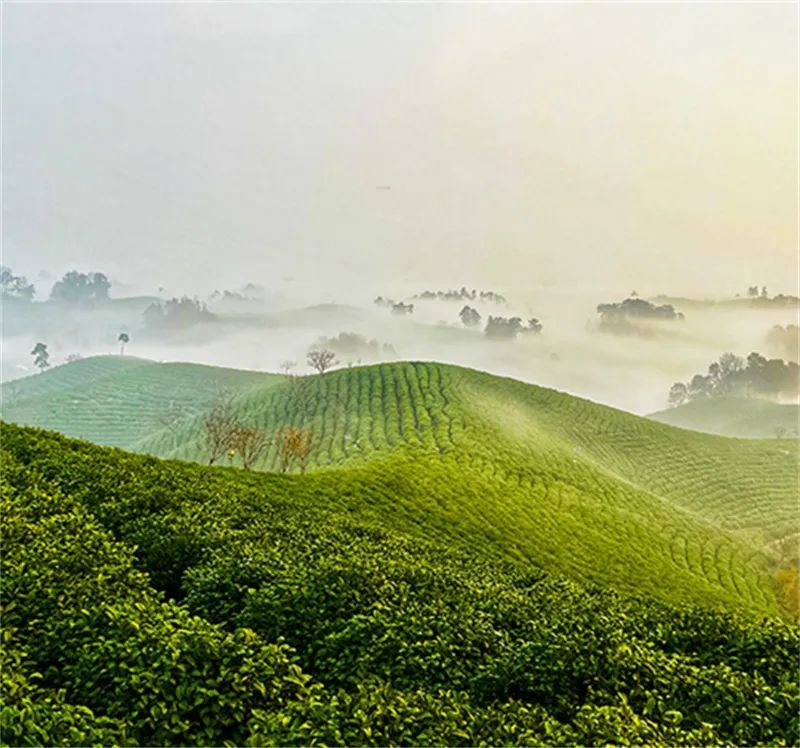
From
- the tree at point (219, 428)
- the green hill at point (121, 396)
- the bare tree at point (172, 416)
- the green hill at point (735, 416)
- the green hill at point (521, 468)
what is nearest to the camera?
the green hill at point (521, 468)

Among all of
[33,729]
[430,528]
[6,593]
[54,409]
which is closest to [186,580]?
[6,593]

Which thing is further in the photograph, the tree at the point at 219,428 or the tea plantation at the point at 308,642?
the tree at the point at 219,428

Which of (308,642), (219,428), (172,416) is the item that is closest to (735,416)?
(172,416)

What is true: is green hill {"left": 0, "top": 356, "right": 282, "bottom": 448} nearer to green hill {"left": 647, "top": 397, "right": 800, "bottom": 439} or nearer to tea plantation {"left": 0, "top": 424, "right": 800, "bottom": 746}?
tea plantation {"left": 0, "top": 424, "right": 800, "bottom": 746}

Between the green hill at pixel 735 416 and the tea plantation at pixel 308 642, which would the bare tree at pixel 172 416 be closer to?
the tea plantation at pixel 308 642

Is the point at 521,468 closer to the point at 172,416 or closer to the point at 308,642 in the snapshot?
the point at 308,642

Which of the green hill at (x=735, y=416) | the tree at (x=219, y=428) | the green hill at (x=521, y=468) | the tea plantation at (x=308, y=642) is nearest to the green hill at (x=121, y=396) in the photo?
the green hill at (x=521, y=468)

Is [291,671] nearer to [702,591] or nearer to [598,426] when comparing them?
[702,591]
